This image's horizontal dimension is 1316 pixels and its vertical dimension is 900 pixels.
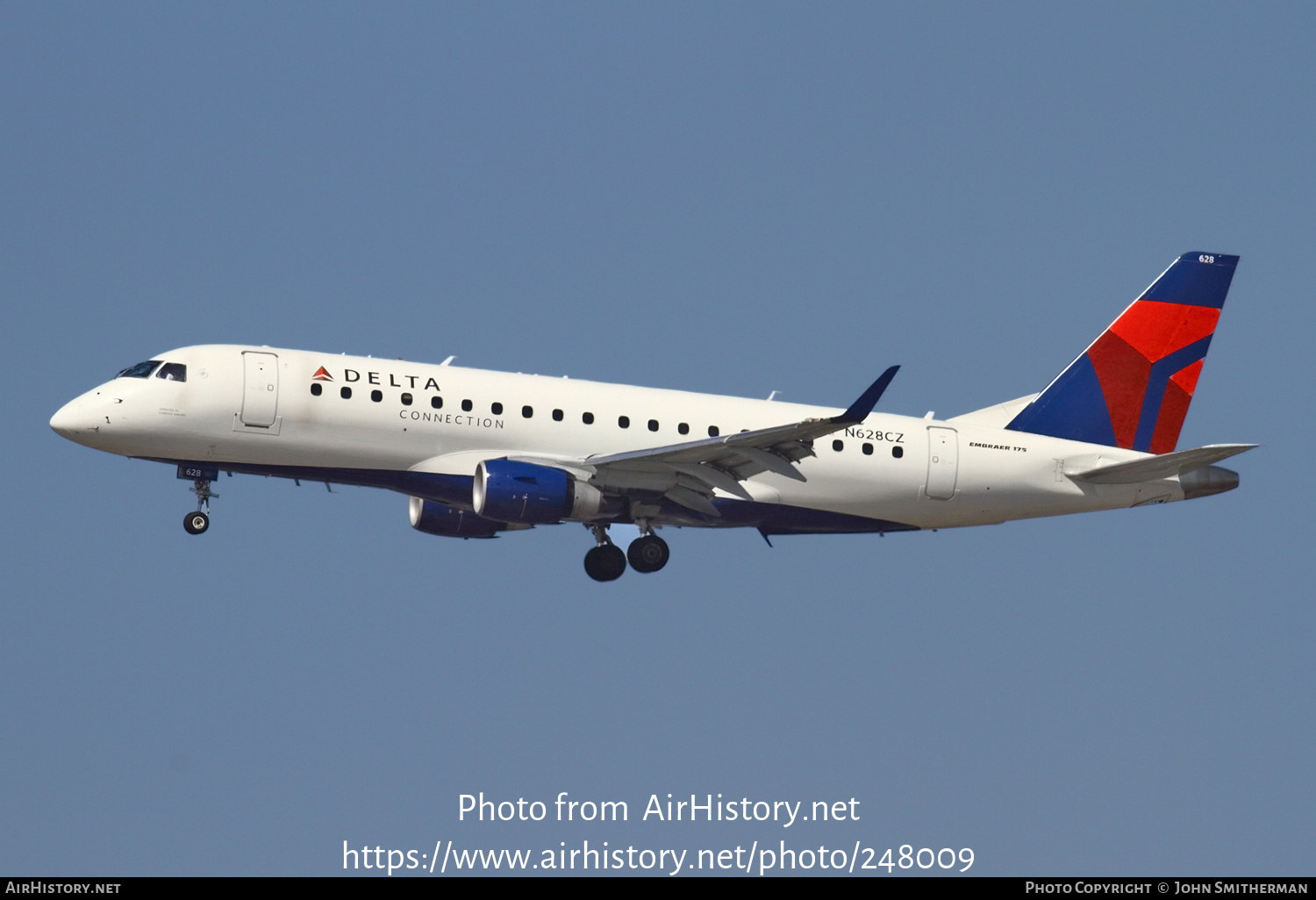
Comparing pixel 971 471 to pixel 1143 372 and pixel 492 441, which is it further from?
pixel 492 441

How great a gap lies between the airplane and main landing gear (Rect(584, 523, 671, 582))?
0.15ft

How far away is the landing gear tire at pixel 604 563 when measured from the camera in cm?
3916

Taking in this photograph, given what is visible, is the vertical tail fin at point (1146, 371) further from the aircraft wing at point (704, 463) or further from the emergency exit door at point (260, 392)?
the emergency exit door at point (260, 392)

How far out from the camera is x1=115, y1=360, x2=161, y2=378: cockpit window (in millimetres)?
36625

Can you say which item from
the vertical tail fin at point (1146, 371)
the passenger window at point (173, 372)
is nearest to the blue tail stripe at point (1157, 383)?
the vertical tail fin at point (1146, 371)

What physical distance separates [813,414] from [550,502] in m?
7.17

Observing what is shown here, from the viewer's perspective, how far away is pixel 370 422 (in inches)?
1437

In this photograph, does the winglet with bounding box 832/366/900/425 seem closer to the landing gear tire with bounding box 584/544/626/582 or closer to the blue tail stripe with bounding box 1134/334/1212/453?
the landing gear tire with bounding box 584/544/626/582

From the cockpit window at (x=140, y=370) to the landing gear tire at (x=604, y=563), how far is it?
1043 cm

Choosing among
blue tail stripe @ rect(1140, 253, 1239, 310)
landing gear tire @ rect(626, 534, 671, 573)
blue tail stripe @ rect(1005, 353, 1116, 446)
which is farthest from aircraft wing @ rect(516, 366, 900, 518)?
blue tail stripe @ rect(1140, 253, 1239, 310)

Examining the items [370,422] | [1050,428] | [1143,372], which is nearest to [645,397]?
[370,422]

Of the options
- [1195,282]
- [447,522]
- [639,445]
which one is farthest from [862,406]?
[1195,282]

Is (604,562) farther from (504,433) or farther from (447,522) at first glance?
(447,522)

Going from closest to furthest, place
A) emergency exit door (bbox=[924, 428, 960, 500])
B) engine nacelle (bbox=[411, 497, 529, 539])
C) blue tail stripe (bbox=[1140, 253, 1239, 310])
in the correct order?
emergency exit door (bbox=[924, 428, 960, 500])
engine nacelle (bbox=[411, 497, 529, 539])
blue tail stripe (bbox=[1140, 253, 1239, 310])
